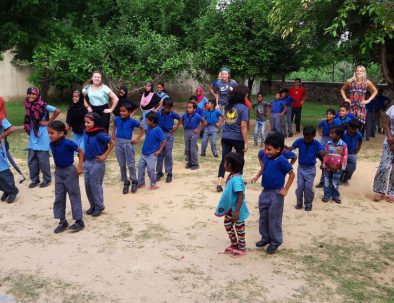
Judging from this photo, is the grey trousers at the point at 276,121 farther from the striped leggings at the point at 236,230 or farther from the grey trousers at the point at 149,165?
the striped leggings at the point at 236,230

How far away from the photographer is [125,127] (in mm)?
7355

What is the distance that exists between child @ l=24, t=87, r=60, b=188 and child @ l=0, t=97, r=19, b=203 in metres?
0.58

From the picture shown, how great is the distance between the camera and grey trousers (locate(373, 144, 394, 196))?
7.09 metres

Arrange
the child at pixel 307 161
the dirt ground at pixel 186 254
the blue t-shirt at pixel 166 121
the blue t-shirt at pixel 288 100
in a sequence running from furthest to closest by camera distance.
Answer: the blue t-shirt at pixel 288 100, the blue t-shirt at pixel 166 121, the child at pixel 307 161, the dirt ground at pixel 186 254

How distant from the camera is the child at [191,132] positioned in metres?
8.89

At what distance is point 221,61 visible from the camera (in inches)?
590

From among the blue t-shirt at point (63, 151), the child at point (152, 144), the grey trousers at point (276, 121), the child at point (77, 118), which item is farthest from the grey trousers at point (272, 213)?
the grey trousers at point (276, 121)

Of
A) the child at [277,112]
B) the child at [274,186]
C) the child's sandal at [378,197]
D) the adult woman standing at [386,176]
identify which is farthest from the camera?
the child at [277,112]

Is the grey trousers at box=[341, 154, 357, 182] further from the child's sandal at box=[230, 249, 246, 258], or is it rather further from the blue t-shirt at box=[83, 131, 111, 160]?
the blue t-shirt at box=[83, 131, 111, 160]

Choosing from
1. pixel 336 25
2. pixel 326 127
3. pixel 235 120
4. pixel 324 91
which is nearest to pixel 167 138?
pixel 235 120

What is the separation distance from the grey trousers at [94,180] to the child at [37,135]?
160 centimetres

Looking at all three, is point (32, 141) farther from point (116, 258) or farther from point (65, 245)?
point (116, 258)

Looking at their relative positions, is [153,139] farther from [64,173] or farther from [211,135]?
[211,135]

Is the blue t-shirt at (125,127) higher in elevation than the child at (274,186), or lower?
higher
